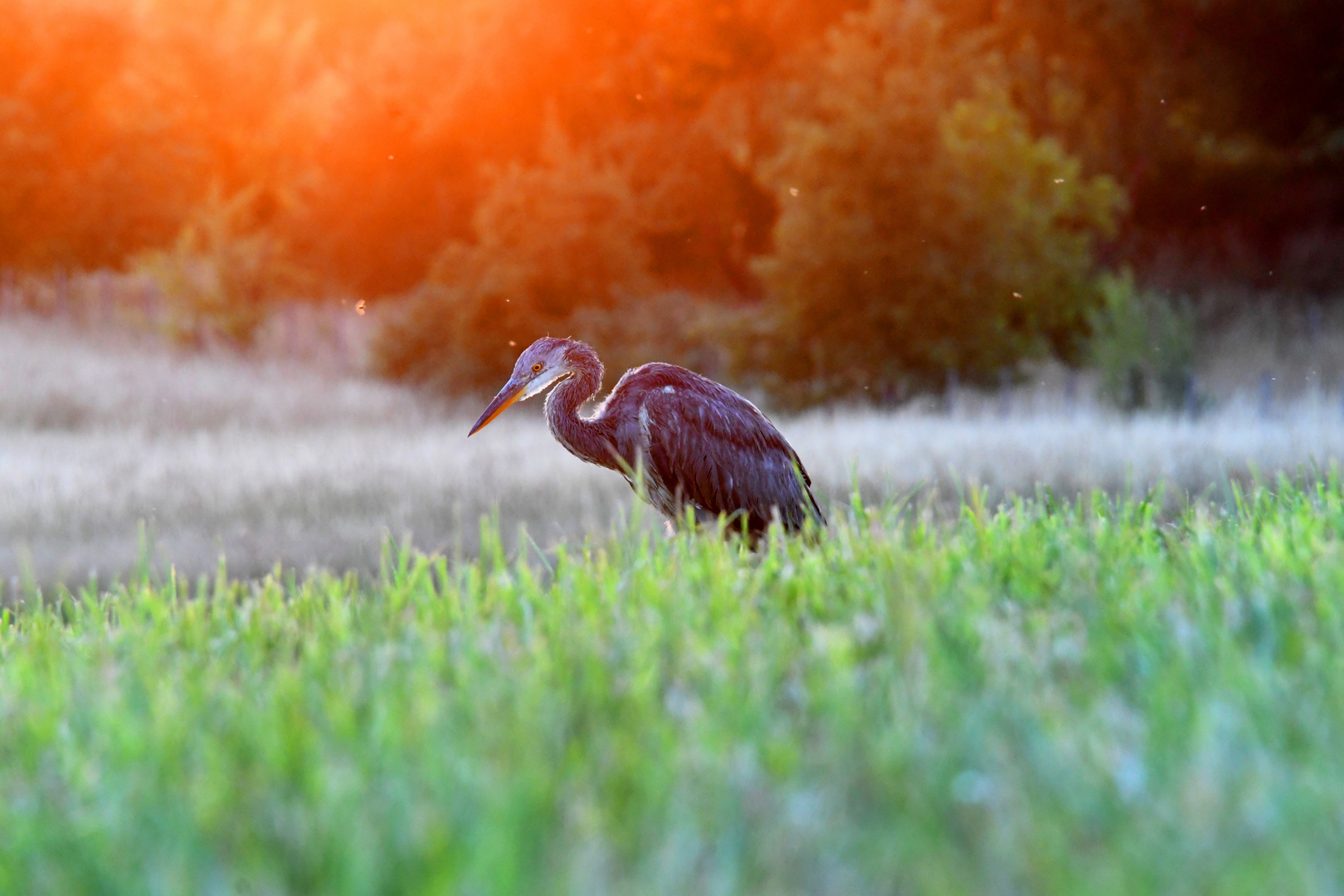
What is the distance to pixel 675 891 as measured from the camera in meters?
1.76

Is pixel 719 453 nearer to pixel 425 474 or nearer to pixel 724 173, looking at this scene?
pixel 425 474

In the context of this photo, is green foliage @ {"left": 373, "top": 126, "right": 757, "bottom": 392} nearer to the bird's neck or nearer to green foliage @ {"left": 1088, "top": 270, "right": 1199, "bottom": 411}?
green foliage @ {"left": 1088, "top": 270, "right": 1199, "bottom": 411}

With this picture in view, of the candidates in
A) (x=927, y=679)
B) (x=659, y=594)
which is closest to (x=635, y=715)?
(x=927, y=679)

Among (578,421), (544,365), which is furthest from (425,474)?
(578,421)

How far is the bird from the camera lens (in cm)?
600

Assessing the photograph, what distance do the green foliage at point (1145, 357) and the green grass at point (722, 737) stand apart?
13548mm

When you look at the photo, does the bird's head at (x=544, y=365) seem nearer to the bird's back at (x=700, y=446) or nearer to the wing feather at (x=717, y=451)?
the bird's back at (x=700, y=446)

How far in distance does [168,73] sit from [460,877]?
32900mm

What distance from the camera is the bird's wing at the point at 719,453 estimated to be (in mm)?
5980

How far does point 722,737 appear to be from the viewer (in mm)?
2291

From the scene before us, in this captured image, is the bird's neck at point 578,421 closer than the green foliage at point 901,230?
Yes

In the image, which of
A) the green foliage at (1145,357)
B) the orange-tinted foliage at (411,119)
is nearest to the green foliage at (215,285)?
the orange-tinted foliage at (411,119)

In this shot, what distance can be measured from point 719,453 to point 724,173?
22693 millimetres

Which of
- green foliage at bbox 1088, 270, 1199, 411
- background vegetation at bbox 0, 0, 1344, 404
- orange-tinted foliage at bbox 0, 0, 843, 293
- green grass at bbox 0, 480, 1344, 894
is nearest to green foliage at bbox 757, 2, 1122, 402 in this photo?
background vegetation at bbox 0, 0, 1344, 404
